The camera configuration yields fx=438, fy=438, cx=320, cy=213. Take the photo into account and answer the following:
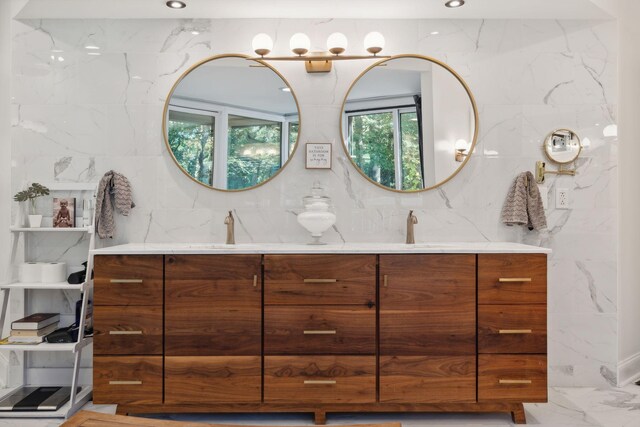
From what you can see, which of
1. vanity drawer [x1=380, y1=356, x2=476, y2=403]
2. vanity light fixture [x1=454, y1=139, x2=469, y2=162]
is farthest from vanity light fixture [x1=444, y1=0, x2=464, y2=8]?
vanity drawer [x1=380, y1=356, x2=476, y2=403]

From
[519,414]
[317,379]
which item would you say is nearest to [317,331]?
[317,379]

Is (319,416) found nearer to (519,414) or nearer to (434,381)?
(434,381)

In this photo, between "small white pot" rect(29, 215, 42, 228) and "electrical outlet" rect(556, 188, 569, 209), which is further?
"electrical outlet" rect(556, 188, 569, 209)

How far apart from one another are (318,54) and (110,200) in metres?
1.57

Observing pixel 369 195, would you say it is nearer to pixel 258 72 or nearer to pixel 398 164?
pixel 398 164

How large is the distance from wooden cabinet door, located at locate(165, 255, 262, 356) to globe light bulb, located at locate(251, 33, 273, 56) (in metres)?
1.26

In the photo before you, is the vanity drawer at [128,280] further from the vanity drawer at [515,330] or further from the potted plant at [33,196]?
the vanity drawer at [515,330]

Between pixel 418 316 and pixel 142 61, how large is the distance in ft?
7.41

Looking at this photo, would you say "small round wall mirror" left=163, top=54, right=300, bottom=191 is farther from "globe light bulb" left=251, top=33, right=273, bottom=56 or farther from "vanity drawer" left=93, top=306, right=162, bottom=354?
"vanity drawer" left=93, top=306, right=162, bottom=354

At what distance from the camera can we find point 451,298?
224 cm

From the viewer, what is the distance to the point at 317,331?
87.9 inches

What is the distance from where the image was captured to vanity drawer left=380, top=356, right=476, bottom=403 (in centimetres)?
222

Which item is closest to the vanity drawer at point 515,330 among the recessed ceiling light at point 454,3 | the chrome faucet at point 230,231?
the chrome faucet at point 230,231

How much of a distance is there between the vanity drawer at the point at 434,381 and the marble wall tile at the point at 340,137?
2.61 feet
